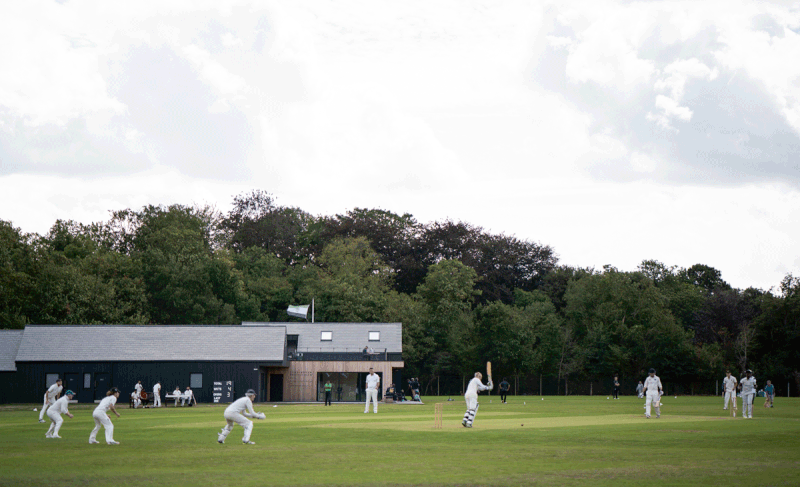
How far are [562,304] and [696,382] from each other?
18.7m

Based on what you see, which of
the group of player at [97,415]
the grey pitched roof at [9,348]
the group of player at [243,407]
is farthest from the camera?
the grey pitched roof at [9,348]

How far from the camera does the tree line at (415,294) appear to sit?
69625 mm

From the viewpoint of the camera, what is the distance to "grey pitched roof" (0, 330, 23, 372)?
54.1 metres

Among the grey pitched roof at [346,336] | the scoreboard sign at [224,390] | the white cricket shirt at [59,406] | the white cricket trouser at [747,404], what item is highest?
the grey pitched roof at [346,336]

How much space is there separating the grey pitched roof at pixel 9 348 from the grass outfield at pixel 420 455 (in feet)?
101

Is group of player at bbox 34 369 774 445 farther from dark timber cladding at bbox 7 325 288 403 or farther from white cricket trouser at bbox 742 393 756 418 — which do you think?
dark timber cladding at bbox 7 325 288 403

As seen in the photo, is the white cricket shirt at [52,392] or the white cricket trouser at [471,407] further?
the white cricket shirt at [52,392]

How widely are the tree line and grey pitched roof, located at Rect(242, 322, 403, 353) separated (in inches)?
401

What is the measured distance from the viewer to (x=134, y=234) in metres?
85.7

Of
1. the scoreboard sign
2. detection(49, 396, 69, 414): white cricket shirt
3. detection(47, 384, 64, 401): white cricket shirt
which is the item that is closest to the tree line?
the scoreboard sign

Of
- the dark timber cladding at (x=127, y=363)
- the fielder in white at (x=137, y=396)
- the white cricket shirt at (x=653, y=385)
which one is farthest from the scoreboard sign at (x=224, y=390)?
the white cricket shirt at (x=653, y=385)

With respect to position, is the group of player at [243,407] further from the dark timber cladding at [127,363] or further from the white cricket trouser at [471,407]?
the dark timber cladding at [127,363]

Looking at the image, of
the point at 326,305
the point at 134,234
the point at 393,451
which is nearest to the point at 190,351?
the point at 326,305

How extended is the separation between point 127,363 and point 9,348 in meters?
8.53
